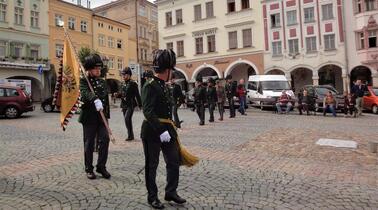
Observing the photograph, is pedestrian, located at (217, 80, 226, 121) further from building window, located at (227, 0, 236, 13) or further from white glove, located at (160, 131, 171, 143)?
building window, located at (227, 0, 236, 13)

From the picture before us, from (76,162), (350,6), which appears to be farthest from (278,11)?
(76,162)

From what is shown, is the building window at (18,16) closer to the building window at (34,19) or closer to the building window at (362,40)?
the building window at (34,19)

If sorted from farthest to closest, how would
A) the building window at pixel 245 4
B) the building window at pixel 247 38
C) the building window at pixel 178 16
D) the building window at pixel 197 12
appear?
the building window at pixel 178 16 < the building window at pixel 197 12 < the building window at pixel 245 4 < the building window at pixel 247 38

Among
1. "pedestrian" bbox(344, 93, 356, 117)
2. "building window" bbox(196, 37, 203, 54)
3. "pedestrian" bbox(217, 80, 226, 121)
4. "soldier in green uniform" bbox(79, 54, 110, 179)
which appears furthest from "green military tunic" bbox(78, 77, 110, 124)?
"building window" bbox(196, 37, 203, 54)

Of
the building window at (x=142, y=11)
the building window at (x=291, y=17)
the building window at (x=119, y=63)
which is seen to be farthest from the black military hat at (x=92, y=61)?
the building window at (x=142, y=11)

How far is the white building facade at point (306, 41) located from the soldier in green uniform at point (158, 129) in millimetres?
31325

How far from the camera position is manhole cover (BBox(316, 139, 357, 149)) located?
923 cm

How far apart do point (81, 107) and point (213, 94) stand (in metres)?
10.0

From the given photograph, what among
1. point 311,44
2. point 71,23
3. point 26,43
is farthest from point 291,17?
point 26,43

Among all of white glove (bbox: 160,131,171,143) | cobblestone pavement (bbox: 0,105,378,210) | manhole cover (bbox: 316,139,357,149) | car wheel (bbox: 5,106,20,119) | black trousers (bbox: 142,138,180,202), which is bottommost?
cobblestone pavement (bbox: 0,105,378,210)

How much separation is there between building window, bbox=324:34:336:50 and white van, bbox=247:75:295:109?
11.1m

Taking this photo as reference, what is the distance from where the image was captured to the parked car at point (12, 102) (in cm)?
1931

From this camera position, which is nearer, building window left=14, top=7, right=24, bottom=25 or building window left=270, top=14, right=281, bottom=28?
building window left=270, top=14, right=281, bottom=28

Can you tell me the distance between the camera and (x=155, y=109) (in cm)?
459
